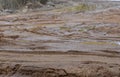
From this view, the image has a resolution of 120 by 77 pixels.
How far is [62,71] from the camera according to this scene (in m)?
4.01

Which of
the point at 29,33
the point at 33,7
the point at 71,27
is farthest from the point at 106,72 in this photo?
the point at 33,7

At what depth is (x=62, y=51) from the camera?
17.0 ft

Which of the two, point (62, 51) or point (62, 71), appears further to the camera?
point (62, 51)

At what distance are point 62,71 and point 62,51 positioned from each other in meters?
1.17

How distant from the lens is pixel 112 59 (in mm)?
4578

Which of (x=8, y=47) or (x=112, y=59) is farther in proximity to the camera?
(x=8, y=47)

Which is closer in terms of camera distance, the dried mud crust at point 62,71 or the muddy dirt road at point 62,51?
the dried mud crust at point 62,71

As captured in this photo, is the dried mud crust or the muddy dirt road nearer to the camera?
the dried mud crust

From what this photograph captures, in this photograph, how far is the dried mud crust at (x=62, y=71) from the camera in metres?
3.91

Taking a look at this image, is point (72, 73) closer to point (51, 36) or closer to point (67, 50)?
point (67, 50)

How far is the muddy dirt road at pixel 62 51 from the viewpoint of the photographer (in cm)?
405

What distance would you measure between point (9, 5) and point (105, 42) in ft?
30.3

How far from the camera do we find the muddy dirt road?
→ 13.3 feet

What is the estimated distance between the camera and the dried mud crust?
3905 mm
